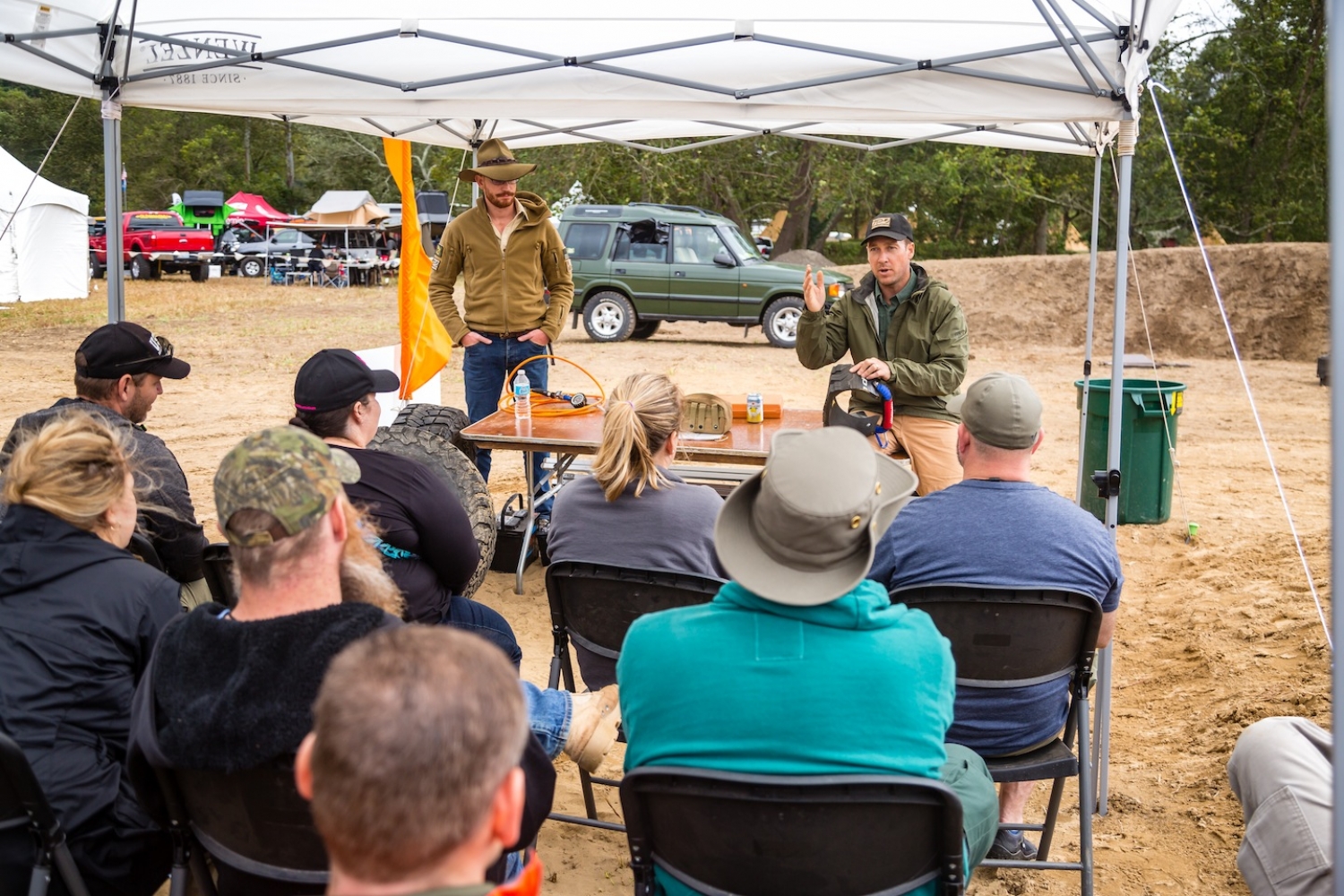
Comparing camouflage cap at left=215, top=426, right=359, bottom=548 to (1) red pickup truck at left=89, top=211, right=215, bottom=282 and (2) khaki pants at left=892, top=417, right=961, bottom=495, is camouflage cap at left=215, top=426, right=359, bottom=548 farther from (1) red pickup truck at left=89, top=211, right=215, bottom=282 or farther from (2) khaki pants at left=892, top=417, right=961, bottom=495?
(1) red pickup truck at left=89, top=211, right=215, bottom=282

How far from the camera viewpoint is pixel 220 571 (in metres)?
3.25

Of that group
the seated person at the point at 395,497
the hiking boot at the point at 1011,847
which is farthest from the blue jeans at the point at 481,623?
the hiking boot at the point at 1011,847

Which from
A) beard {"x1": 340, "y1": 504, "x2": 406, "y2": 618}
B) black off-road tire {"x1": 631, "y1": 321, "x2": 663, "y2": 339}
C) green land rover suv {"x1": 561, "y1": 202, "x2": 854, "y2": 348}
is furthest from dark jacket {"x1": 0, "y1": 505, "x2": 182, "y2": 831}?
black off-road tire {"x1": 631, "y1": 321, "x2": 663, "y2": 339}

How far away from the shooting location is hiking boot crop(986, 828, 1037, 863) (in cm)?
334

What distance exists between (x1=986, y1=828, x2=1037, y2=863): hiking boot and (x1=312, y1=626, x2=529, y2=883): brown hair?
253cm

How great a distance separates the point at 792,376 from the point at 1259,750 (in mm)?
11365

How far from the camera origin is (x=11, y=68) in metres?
5.00

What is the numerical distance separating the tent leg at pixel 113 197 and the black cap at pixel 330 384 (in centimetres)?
209

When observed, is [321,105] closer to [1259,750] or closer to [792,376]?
[1259,750]

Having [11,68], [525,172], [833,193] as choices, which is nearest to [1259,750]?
[525,172]

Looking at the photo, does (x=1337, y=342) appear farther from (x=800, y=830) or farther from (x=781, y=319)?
(x=781, y=319)

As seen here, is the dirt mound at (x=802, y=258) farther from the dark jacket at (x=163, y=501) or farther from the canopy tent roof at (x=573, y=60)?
the dark jacket at (x=163, y=501)

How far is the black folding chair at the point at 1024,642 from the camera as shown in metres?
2.73

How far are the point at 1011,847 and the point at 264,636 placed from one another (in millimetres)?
2352
